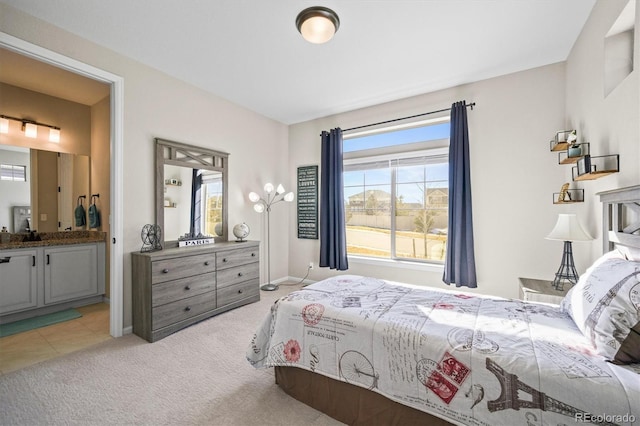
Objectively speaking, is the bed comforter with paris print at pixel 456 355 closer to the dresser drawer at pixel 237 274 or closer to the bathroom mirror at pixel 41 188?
the dresser drawer at pixel 237 274

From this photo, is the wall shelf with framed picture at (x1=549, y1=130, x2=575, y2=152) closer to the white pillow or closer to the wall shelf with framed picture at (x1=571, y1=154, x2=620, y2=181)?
the wall shelf with framed picture at (x1=571, y1=154, x2=620, y2=181)

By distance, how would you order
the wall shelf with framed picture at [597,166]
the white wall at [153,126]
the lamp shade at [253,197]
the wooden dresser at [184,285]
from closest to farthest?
the wall shelf with framed picture at [597,166], the white wall at [153,126], the wooden dresser at [184,285], the lamp shade at [253,197]

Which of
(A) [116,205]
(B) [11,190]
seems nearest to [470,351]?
(A) [116,205]

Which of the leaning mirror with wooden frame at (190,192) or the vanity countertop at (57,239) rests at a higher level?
the leaning mirror with wooden frame at (190,192)

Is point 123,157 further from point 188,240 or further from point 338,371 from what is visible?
point 338,371

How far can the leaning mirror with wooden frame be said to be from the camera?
3029mm

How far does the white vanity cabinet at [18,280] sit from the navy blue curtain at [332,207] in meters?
3.51

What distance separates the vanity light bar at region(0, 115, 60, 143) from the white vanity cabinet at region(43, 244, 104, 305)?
1.45 m

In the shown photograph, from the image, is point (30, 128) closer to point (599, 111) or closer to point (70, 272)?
point (70, 272)

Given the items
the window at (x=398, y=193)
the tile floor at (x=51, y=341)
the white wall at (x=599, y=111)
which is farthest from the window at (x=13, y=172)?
the white wall at (x=599, y=111)

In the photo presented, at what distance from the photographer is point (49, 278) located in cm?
319

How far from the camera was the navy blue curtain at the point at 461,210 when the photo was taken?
311 cm

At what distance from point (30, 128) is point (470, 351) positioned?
5.04 meters

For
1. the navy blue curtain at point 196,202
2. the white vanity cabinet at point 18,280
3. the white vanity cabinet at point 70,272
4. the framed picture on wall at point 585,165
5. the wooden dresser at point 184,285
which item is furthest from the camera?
the navy blue curtain at point 196,202
